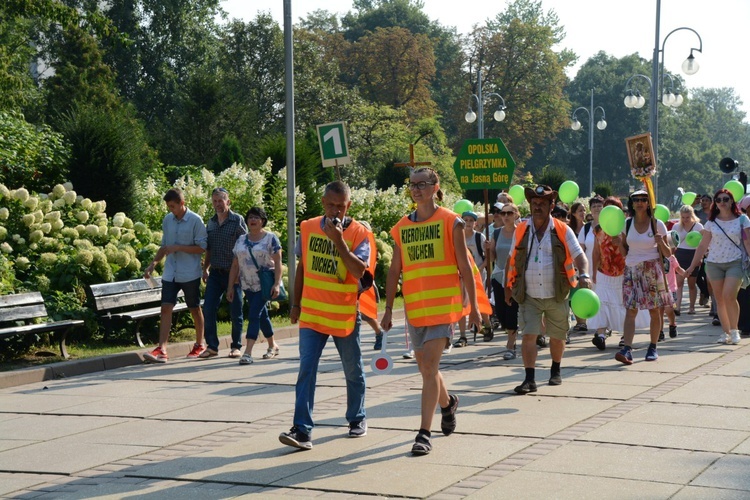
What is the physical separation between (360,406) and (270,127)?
48084mm

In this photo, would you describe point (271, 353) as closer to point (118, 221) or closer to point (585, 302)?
point (118, 221)

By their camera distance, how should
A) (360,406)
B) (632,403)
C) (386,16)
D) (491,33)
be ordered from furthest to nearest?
(386,16) < (491,33) < (632,403) < (360,406)

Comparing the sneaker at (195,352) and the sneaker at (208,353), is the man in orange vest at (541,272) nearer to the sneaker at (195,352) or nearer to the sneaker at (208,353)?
the sneaker at (208,353)

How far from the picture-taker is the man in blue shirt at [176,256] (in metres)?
12.4

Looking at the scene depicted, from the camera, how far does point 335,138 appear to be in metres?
15.0

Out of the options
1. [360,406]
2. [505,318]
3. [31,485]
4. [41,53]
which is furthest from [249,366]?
[41,53]

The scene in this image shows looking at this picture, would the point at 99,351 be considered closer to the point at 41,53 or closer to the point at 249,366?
the point at 249,366

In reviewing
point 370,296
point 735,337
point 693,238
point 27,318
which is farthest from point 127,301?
point 693,238

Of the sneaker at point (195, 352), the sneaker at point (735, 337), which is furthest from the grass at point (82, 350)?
the sneaker at point (735, 337)

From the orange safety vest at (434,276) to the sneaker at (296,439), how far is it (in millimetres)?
1021

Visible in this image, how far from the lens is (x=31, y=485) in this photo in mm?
6387

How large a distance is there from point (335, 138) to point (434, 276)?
8.01 meters

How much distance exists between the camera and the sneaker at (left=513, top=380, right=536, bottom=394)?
9531mm

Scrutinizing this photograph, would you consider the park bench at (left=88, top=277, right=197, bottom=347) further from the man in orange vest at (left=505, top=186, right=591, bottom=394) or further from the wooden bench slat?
the man in orange vest at (left=505, top=186, right=591, bottom=394)
